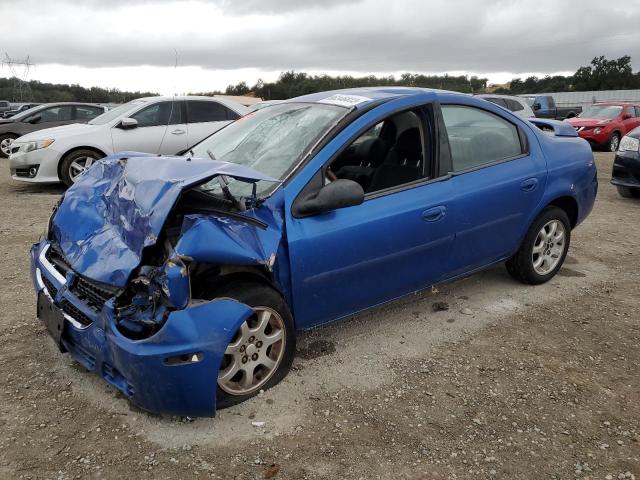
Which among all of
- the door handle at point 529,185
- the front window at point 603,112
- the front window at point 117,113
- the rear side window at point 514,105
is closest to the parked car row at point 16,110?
the front window at point 117,113

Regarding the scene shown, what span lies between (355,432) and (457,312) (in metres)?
1.71

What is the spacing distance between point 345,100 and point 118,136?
6.36 m


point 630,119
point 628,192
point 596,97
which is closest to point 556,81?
point 596,97

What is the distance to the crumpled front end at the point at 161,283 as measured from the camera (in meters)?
2.44

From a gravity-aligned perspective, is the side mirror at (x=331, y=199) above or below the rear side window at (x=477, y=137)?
below

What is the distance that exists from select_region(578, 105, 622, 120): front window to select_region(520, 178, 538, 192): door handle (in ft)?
50.4

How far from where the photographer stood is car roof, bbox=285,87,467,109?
11.3 feet

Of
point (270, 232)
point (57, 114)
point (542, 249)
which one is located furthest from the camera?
point (57, 114)

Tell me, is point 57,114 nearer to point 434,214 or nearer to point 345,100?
point 345,100

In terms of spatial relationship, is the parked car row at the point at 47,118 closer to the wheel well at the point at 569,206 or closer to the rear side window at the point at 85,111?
the rear side window at the point at 85,111

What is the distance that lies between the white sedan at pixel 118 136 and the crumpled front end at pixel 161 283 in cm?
574

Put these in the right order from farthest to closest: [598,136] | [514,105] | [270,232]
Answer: [598,136] → [514,105] → [270,232]

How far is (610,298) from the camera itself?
4.39m

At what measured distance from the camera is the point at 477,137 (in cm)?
390
